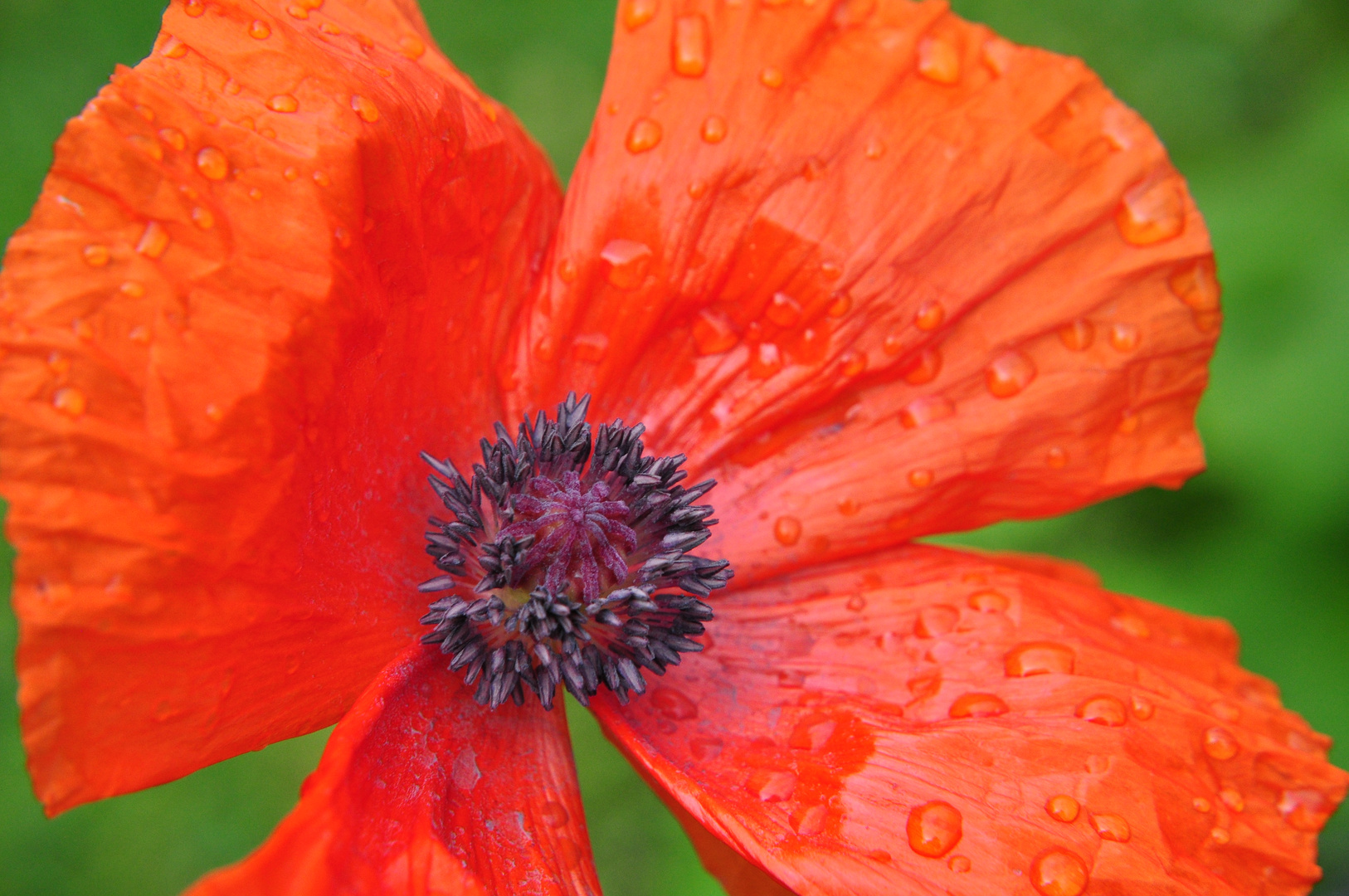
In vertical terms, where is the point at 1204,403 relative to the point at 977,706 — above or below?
above

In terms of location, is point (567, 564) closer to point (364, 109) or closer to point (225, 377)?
point (225, 377)

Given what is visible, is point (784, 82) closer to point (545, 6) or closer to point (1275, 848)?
point (1275, 848)

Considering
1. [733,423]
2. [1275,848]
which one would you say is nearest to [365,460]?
[733,423]

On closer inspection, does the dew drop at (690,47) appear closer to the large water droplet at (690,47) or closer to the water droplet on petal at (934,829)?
the large water droplet at (690,47)

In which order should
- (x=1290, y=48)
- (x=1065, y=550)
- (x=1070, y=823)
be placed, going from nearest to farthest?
1. (x=1070, y=823)
2. (x=1065, y=550)
3. (x=1290, y=48)

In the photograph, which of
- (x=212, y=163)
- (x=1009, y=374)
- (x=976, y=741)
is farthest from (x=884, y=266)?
(x=212, y=163)
